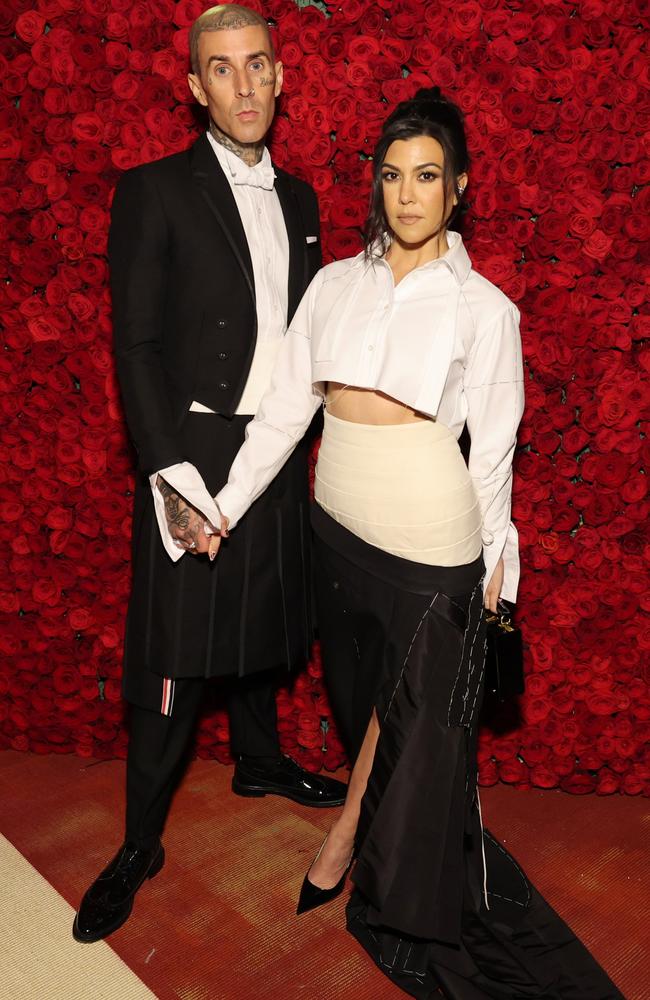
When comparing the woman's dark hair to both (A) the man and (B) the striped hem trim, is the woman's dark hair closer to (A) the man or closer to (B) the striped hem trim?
(A) the man

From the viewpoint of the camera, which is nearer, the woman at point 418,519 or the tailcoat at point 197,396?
the woman at point 418,519

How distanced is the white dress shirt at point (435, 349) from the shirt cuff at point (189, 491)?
5 cm

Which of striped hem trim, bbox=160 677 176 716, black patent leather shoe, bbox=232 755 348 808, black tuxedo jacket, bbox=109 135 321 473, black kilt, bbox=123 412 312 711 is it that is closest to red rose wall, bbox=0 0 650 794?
black patent leather shoe, bbox=232 755 348 808

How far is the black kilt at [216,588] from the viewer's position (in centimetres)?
218

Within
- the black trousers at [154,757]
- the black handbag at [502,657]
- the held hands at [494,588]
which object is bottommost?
the black trousers at [154,757]

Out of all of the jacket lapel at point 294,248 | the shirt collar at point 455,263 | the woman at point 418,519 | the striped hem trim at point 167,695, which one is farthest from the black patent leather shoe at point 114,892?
the shirt collar at point 455,263

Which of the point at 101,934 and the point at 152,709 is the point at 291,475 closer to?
the point at 152,709

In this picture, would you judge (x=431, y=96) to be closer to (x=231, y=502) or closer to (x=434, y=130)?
(x=434, y=130)

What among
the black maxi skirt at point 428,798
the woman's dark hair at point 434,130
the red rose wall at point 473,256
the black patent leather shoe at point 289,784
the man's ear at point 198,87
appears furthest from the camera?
the black patent leather shoe at point 289,784

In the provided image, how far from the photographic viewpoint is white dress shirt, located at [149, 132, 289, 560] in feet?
6.94

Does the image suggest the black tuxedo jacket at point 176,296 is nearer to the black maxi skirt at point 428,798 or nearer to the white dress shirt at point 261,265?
the white dress shirt at point 261,265

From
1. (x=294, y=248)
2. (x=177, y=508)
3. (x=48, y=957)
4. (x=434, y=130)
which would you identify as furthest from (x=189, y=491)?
(x=48, y=957)

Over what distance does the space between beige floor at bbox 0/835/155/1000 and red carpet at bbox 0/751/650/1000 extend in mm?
39

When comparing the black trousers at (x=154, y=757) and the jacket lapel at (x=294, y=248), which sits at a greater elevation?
the jacket lapel at (x=294, y=248)
